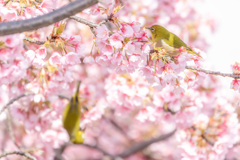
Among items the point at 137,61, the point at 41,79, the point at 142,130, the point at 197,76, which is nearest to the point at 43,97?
the point at 41,79

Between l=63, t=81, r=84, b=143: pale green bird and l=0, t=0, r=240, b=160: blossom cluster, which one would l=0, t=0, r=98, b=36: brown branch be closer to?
l=0, t=0, r=240, b=160: blossom cluster

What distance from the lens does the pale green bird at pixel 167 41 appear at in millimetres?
2398

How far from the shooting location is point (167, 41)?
248 centimetres

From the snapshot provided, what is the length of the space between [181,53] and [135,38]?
0.99 ft

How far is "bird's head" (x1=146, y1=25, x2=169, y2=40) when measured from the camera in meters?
2.55

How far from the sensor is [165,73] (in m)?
2.29

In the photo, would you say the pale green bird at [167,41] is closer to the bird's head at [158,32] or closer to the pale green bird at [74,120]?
the bird's head at [158,32]

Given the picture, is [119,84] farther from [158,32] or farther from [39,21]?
[39,21]

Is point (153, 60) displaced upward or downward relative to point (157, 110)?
downward

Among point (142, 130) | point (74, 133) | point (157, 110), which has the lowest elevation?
point (74, 133)

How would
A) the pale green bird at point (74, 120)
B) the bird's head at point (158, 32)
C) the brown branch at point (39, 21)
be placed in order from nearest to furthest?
the brown branch at point (39, 21)
the bird's head at point (158, 32)
the pale green bird at point (74, 120)

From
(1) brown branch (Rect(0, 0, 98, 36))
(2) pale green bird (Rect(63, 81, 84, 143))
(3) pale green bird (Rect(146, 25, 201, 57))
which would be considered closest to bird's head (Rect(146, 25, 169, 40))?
(3) pale green bird (Rect(146, 25, 201, 57))

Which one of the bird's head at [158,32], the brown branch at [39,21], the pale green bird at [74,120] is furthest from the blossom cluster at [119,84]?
the brown branch at [39,21]

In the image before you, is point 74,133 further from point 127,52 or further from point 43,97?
point 127,52
